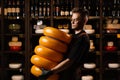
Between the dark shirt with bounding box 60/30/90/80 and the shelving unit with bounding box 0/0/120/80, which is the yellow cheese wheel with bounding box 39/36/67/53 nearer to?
the dark shirt with bounding box 60/30/90/80

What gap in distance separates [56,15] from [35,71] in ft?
9.98

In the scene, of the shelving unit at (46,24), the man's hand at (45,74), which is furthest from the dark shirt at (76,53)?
the shelving unit at (46,24)

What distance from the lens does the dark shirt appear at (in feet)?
6.60

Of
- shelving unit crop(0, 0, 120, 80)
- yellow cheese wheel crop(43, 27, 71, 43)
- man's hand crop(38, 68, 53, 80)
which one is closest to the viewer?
man's hand crop(38, 68, 53, 80)

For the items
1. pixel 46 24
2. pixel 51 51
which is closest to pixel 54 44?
pixel 51 51

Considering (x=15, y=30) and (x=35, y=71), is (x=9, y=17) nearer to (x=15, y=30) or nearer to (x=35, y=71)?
(x=15, y=30)

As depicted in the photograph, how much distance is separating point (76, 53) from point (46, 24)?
11.3ft

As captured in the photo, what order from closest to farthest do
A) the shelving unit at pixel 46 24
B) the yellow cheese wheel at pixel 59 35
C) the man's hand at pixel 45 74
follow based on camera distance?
the man's hand at pixel 45 74
the yellow cheese wheel at pixel 59 35
the shelving unit at pixel 46 24

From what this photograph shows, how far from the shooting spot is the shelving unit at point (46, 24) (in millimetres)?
5035

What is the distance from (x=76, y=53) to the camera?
79.2 inches

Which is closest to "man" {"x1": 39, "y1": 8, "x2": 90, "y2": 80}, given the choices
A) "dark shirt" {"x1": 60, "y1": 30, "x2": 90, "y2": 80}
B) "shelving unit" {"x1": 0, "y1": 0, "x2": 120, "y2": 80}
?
"dark shirt" {"x1": 60, "y1": 30, "x2": 90, "y2": 80}

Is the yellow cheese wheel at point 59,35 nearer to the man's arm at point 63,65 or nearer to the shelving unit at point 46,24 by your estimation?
the man's arm at point 63,65

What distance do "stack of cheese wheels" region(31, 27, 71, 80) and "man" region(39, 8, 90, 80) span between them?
5 centimetres

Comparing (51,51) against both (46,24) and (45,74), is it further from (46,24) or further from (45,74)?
(46,24)
